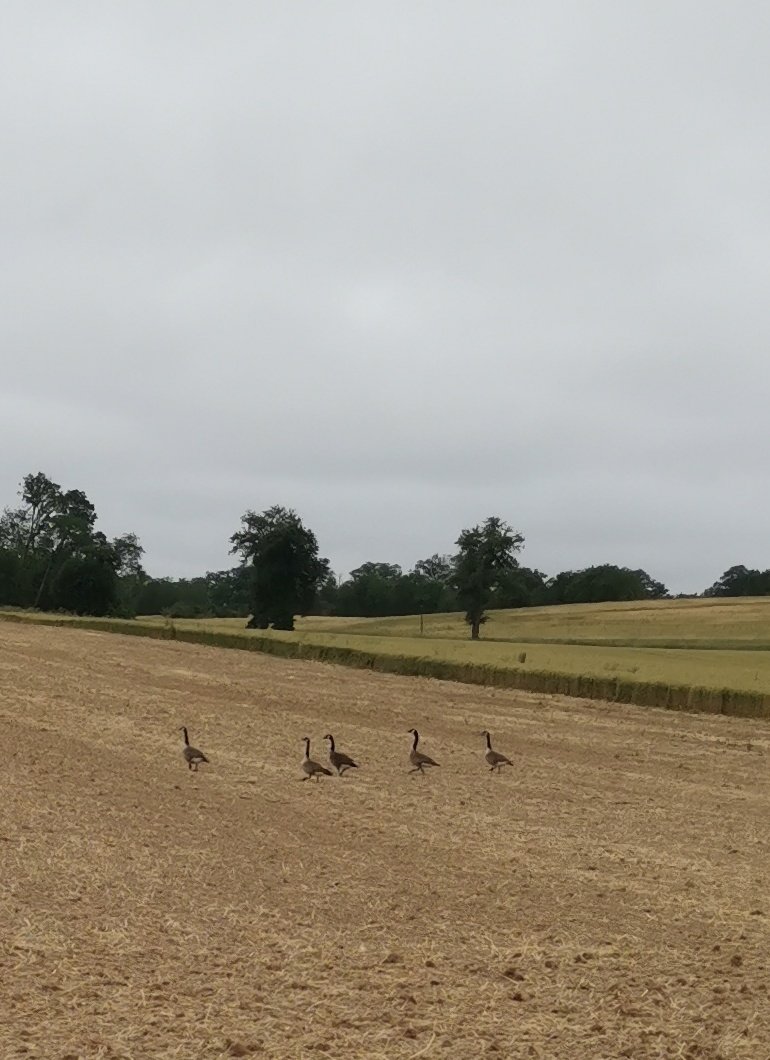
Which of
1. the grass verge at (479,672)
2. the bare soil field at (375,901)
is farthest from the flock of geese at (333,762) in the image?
the grass verge at (479,672)

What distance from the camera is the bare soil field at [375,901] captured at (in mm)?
6356

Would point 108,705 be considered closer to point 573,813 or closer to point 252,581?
point 573,813

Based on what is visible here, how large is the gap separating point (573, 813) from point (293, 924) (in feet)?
20.4

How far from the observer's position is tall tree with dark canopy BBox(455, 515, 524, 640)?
2867 inches

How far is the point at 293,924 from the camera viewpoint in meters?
8.27

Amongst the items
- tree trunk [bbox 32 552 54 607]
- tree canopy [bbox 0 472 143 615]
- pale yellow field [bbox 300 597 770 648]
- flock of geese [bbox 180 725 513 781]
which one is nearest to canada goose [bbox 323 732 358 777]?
flock of geese [bbox 180 725 513 781]

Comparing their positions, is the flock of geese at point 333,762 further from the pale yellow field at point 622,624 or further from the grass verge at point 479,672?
the pale yellow field at point 622,624

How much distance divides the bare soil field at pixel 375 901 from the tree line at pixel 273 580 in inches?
1821

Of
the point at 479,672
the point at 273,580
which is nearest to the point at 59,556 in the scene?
the point at 273,580

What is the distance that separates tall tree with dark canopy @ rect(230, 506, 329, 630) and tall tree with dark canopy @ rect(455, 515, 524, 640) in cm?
1127

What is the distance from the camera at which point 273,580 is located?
65062 millimetres

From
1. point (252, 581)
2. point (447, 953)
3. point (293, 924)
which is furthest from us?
point (252, 581)

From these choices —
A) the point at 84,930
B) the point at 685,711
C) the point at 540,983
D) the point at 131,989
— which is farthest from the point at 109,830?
the point at 685,711

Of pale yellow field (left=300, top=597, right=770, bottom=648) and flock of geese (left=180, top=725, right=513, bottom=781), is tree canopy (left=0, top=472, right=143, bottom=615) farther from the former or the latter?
flock of geese (left=180, top=725, right=513, bottom=781)
